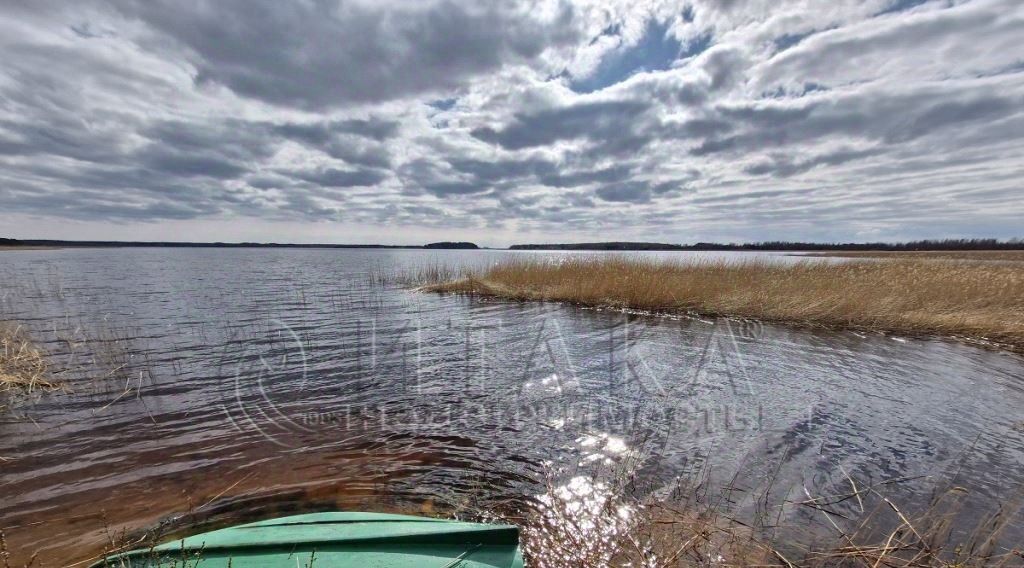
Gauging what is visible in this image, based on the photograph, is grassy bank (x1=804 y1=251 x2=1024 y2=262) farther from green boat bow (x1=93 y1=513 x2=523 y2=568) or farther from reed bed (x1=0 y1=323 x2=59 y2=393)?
reed bed (x1=0 y1=323 x2=59 y2=393)

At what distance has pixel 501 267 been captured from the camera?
23516mm

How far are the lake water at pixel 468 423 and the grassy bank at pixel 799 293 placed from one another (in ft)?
6.05

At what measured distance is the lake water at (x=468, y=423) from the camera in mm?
3893

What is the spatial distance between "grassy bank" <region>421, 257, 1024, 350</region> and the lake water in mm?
1843

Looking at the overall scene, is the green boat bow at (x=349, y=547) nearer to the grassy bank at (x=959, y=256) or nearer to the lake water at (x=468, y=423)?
the lake water at (x=468, y=423)

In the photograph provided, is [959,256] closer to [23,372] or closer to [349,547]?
[349,547]

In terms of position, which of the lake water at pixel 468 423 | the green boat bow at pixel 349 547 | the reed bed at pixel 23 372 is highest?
the green boat bow at pixel 349 547

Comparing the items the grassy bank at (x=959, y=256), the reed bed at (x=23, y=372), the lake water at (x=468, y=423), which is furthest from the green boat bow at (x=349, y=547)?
the grassy bank at (x=959, y=256)

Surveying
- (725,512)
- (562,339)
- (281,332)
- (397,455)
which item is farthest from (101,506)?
(562,339)

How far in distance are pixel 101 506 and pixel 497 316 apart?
11046 mm

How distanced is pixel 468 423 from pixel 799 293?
1371 centimetres

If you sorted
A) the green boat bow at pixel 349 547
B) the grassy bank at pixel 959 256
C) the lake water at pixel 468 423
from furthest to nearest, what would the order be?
the grassy bank at pixel 959 256 → the lake water at pixel 468 423 → the green boat bow at pixel 349 547

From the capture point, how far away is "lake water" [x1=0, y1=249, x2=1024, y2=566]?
3.89 meters

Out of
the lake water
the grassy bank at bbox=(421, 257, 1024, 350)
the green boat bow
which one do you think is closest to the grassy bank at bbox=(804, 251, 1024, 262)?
the grassy bank at bbox=(421, 257, 1024, 350)
